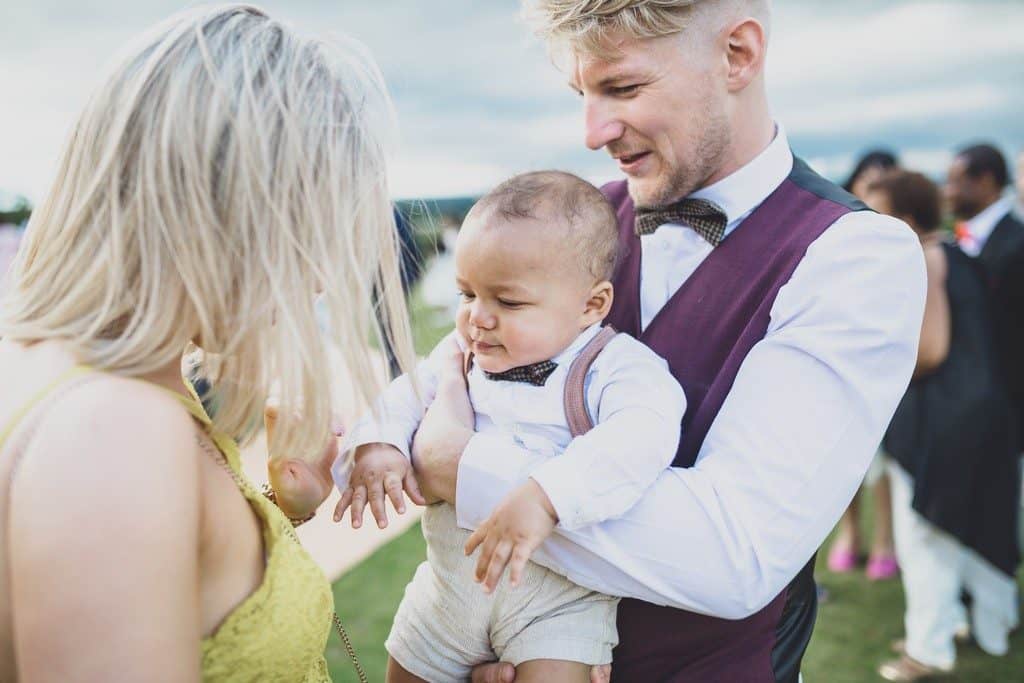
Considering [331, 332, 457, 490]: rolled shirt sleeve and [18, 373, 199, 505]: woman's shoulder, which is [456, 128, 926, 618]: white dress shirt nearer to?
[331, 332, 457, 490]: rolled shirt sleeve

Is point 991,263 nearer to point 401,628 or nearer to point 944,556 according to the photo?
point 944,556

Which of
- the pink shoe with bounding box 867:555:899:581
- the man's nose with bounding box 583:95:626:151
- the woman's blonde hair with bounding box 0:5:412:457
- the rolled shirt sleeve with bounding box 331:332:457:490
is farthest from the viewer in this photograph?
the pink shoe with bounding box 867:555:899:581

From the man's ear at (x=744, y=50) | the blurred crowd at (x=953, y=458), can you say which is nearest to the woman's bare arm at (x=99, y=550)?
the man's ear at (x=744, y=50)

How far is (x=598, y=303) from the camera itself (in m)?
1.95

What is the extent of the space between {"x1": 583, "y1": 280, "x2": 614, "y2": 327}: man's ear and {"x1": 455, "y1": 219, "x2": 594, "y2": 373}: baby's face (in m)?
0.03

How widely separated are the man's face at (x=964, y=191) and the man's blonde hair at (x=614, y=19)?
4.75 meters

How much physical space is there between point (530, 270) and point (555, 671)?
0.81 metres

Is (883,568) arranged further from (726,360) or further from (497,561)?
(497,561)

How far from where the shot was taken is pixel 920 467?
4.53 metres

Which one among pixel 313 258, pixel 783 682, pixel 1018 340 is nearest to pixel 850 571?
pixel 1018 340

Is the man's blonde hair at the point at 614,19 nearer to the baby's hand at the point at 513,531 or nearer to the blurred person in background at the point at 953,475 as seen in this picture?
the baby's hand at the point at 513,531

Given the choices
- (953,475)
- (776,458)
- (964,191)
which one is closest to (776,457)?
(776,458)

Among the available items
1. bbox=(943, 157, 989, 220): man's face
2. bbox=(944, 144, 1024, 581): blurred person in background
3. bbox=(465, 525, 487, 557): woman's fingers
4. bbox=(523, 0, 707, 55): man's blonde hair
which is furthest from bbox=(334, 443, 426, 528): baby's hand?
bbox=(943, 157, 989, 220): man's face

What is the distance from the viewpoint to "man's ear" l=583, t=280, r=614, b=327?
193 centimetres
